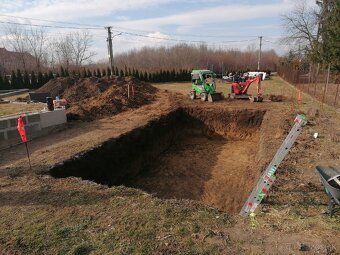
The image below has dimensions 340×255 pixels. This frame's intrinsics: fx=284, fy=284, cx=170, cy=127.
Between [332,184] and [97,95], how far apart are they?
14.6 metres

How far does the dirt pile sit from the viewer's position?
13570 millimetres

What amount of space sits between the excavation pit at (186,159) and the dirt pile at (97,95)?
2980 mm

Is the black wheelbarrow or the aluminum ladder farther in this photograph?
the aluminum ladder

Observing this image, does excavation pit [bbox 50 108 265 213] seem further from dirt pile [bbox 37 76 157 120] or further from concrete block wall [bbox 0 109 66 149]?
dirt pile [bbox 37 76 157 120]

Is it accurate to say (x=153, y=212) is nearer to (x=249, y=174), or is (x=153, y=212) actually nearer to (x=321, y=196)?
(x=321, y=196)

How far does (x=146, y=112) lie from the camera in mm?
14484

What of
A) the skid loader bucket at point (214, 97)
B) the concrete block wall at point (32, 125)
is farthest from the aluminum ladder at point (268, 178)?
the skid loader bucket at point (214, 97)

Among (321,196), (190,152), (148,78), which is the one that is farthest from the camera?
(148,78)

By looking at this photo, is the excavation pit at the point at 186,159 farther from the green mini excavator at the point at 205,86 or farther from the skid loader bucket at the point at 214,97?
the green mini excavator at the point at 205,86

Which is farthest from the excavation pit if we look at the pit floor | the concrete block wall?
the concrete block wall

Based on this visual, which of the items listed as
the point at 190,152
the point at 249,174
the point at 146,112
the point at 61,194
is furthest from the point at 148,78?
the point at 61,194

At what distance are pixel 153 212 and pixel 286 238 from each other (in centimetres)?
201

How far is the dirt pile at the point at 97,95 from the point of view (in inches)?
534

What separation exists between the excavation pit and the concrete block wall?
9.12ft
